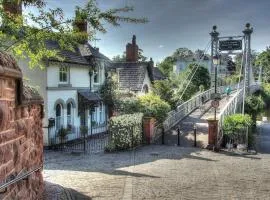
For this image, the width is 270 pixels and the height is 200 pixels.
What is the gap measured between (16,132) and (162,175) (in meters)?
7.85

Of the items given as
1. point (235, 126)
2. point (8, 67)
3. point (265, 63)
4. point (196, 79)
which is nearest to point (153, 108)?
point (235, 126)

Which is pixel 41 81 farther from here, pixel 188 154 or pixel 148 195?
pixel 148 195

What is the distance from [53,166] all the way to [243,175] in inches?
281

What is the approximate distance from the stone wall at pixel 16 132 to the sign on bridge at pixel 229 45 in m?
36.1

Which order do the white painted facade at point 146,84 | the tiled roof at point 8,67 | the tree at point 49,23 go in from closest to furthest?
the tiled roof at point 8,67 < the tree at point 49,23 < the white painted facade at point 146,84

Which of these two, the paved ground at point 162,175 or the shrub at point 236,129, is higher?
the shrub at point 236,129

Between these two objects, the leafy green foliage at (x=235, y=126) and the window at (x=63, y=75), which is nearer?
the leafy green foliage at (x=235, y=126)

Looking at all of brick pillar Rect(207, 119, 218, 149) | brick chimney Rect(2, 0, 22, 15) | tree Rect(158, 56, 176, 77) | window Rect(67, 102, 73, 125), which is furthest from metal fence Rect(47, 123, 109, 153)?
tree Rect(158, 56, 176, 77)

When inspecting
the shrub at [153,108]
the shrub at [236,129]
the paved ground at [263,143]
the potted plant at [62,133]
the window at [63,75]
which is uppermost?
the window at [63,75]

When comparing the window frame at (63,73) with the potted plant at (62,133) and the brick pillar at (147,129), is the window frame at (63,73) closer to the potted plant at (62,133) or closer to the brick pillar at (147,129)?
the potted plant at (62,133)

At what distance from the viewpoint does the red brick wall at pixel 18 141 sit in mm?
4074

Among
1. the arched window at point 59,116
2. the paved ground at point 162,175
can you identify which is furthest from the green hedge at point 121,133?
the arched window at point 59,116

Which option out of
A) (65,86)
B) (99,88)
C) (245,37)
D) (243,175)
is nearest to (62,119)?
(65,86)

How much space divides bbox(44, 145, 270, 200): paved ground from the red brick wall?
299cm
